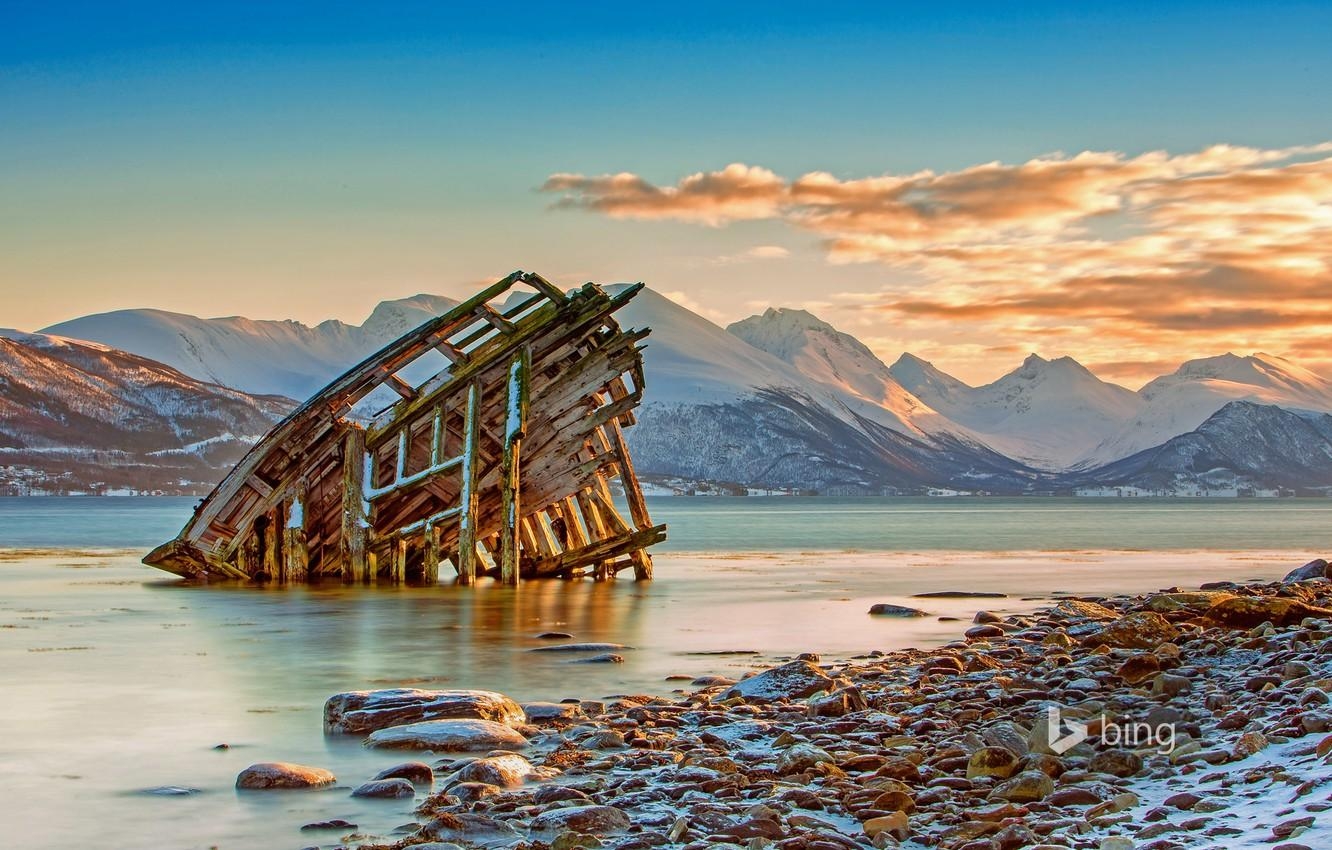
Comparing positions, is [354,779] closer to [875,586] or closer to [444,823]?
[444,823]

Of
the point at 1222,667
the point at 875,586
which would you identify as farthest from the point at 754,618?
the point at 1222,667

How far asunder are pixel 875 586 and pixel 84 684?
A: 20.3 m

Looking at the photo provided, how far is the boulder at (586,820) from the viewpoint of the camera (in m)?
8.08

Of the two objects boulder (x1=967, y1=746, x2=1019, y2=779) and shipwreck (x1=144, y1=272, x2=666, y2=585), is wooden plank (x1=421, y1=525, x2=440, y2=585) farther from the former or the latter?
boulder (x1=967, y1=746, x2=1019, y2=779)

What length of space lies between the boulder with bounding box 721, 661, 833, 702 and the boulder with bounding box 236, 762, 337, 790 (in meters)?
4.42

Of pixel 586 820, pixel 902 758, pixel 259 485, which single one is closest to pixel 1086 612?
pixel 902 758

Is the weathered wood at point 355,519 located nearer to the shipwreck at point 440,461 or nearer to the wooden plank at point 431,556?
the shipwreck at point 440,461

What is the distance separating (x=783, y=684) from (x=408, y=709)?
3530mm

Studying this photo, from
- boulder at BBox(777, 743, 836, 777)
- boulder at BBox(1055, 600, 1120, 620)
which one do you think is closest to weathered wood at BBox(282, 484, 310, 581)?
boulder at BBox(1055, 600, 1120, 620)

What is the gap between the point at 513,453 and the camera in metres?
27.3

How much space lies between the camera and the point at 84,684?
14984 mm

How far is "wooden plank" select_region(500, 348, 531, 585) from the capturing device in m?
27.2

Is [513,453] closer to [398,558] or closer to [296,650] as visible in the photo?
[398,558]

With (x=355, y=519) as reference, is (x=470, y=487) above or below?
above
